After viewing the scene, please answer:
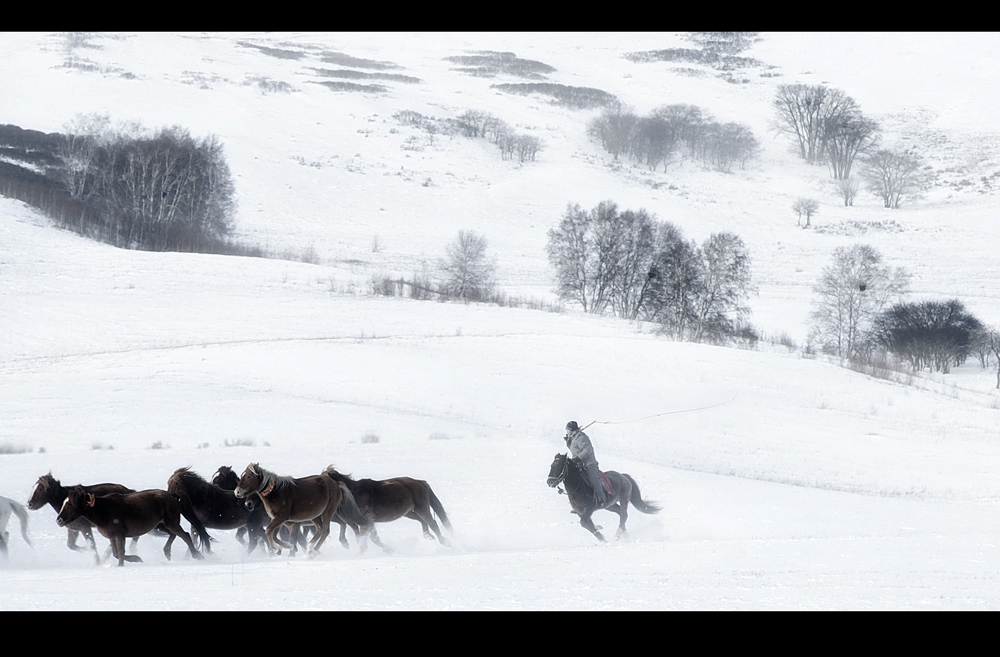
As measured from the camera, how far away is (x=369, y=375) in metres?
34.4

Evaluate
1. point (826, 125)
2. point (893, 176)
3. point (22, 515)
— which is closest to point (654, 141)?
point (826, 125)

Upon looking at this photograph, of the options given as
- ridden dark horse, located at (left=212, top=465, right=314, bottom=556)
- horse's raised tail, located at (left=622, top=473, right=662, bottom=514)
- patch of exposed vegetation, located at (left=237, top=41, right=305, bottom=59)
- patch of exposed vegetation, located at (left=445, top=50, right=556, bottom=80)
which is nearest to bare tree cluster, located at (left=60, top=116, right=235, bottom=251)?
ridden dark horse, located at (left=212, top=465, right=314, bottom=556)

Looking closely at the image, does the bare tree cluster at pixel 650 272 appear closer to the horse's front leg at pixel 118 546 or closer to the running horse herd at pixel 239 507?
the running horse herd at pixel 239 507

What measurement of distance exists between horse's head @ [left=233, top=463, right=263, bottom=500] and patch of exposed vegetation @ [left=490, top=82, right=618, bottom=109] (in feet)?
470

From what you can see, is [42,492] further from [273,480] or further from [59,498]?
[273,480]

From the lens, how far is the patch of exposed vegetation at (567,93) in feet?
493

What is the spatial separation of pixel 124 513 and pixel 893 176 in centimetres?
12188

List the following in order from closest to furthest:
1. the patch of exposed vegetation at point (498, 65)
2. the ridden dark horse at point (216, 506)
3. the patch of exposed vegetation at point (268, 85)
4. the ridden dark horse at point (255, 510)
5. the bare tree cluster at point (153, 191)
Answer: the ridden dark horse at point (216, 506)
the ridden dark horse at point (255, 510)
the bare tree cluster at point (153, 191)
the patch of exposed vegetation at point (268, 85)
the patch of exposed vegetation at point (498, 65)

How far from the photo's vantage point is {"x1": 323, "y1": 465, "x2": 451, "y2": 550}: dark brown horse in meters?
13.6

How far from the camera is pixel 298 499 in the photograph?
1262 cm

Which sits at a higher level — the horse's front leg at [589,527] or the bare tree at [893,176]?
the bare tree at [893,176]

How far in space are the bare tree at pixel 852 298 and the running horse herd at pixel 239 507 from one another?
50.3 m

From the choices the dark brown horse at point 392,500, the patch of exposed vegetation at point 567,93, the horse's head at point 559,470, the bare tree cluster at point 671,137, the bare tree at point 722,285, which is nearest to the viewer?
the dark brown horse at point 392,500

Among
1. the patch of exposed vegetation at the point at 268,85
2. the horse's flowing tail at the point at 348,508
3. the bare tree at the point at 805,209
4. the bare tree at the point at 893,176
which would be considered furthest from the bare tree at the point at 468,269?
the patch of exposed vegetation at the point at 268,85
